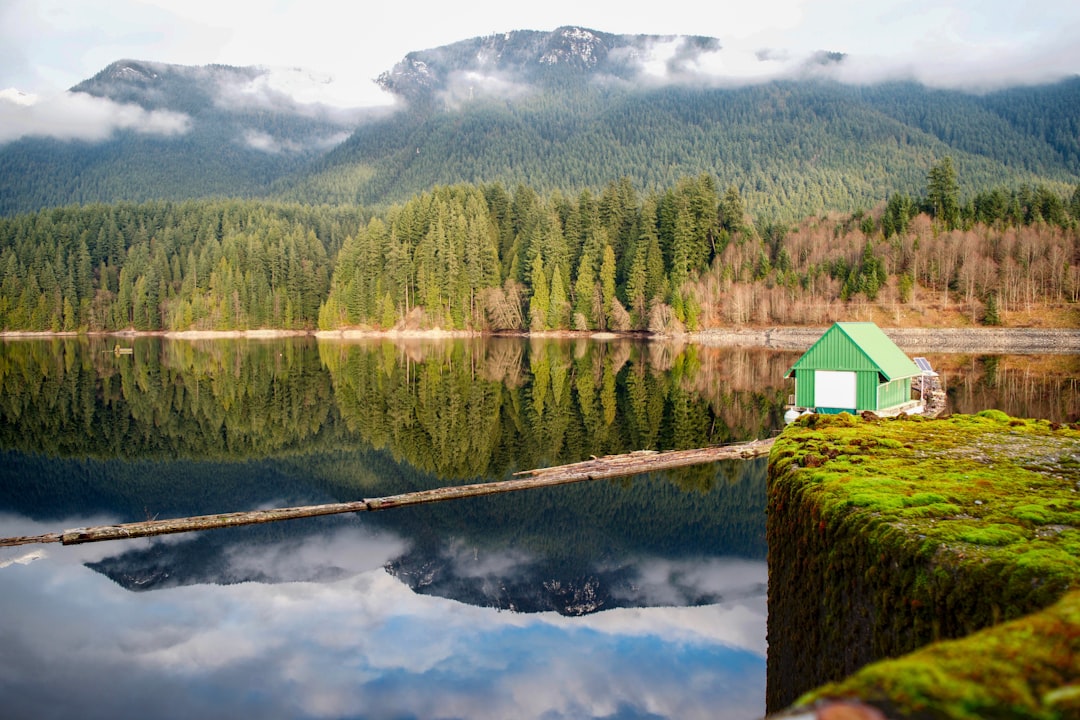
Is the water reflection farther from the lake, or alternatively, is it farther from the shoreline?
the shoreline

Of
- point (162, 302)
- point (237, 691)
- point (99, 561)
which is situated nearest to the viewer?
point (237, 691)

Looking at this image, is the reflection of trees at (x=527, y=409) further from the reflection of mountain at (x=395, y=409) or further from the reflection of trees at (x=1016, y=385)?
the reflection of trees at (x=1016, y=385)

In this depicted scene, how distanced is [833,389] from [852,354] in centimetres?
175

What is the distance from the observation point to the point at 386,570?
659 inches

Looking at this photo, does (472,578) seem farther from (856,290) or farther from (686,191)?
(686,191)

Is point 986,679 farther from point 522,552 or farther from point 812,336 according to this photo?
point 812,336

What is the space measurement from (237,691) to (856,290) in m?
97.6

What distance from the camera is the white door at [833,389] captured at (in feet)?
110

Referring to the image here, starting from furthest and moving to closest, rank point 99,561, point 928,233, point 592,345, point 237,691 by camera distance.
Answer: point 928,233 → point 592,345 → point 99,561 → point 237,691

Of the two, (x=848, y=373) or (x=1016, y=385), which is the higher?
(x=848, y=373)

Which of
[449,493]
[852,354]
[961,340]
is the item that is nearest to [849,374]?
[852,354]

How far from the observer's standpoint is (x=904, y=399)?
120 ft

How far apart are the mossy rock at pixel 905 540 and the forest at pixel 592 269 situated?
88054mm

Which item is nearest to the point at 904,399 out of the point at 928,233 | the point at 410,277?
the point at 928,233
